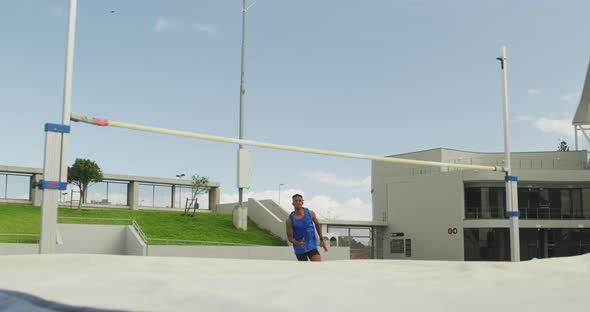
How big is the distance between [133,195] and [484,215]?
23405 millimetres

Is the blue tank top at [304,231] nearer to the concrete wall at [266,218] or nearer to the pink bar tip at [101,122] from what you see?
the pink bar tip at [101,122]

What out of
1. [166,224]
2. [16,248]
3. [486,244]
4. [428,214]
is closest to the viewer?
[16,248]

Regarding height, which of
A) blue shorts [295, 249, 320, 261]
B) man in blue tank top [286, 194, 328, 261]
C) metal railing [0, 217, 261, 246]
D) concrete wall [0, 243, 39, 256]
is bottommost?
concrete wall [0, 243, 39, 256]

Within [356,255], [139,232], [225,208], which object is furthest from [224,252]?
[225,208]

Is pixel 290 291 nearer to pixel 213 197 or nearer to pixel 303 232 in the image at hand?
pixel 303 232

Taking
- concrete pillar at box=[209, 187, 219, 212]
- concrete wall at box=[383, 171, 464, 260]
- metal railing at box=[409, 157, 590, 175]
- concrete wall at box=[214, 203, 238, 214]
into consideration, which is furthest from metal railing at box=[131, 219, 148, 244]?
metal railing at box=[409, 157, 590, 175]

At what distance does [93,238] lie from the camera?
29.0m

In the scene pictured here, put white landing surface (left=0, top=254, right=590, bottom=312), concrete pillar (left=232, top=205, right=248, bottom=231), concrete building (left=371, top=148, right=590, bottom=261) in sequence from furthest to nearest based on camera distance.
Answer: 1. concrete building (left=371, top=148, right=590, bottom=261)
2. concrete pillar (left=232, top=205, right=248, bottom=231)
3. white landing surface (left=0, top=254, right=590, bottom=312)

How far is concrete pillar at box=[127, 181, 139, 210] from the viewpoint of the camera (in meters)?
41.6

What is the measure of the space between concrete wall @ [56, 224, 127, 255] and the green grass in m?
1.56

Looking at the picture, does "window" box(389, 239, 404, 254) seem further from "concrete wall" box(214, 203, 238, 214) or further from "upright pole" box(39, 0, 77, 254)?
"upright pole" box(39, 0, 77, 254)

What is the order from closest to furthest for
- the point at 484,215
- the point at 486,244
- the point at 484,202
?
the point at 486,244
the point at 484,215
the point at 484,202

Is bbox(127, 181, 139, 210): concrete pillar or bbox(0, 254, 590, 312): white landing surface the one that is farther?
bbox(127, 181, 139, 210): concrete pillar

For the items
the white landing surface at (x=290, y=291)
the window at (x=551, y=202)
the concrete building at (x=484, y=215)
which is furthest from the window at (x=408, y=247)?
the white landing surface at (x=290, y=291)
